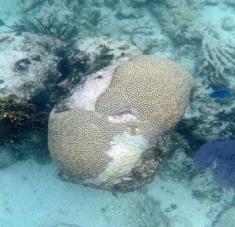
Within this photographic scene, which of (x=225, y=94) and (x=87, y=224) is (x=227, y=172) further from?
(x=87, y=224)

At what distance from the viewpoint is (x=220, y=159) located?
5.34 metres

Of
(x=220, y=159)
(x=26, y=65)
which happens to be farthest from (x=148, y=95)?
(x=26, y=65)

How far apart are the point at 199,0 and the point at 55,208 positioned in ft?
20.0

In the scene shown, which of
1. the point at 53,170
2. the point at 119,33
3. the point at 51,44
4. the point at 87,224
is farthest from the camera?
the point at 119,33

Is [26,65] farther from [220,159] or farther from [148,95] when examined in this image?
[220,159]

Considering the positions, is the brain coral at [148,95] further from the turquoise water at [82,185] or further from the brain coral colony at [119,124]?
the turquoise water at [82,185]

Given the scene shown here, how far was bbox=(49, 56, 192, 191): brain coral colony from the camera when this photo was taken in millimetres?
4789

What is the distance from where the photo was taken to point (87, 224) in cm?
579

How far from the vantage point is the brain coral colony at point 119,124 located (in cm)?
479

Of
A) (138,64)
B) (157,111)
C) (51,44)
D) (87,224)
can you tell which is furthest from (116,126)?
(51,44)

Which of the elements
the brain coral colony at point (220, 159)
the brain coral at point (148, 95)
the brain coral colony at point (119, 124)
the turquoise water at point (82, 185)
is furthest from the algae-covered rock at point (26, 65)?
the brain coral colony at point (220, 159)

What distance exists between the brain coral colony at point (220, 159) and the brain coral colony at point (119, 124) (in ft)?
2.30

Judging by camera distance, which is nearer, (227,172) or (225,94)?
(225,94)

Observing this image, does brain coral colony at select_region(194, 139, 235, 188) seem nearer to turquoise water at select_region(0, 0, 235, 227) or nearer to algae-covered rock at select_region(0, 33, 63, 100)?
turquoise water at select_region(0, 0, 235, 227)
